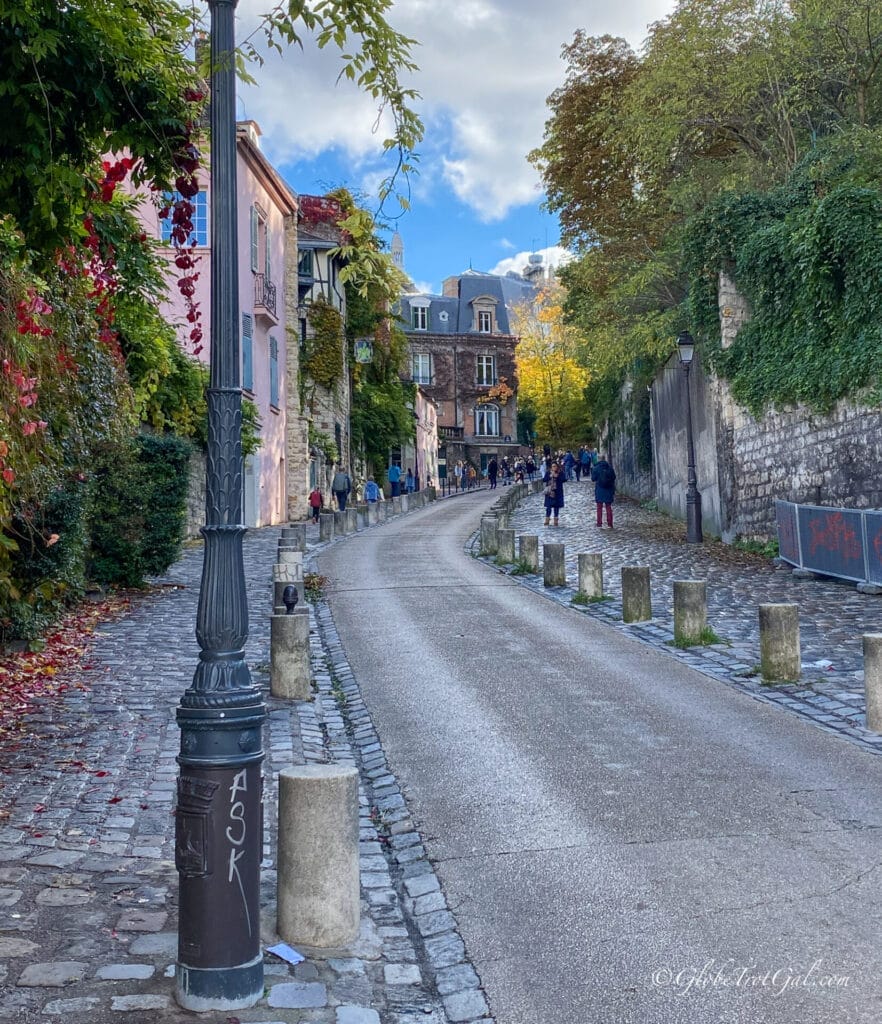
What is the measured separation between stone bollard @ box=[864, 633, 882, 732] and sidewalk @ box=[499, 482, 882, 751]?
11 centimetres

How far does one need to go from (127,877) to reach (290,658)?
4.57 metres

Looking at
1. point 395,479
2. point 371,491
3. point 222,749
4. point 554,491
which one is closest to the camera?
point 222,749

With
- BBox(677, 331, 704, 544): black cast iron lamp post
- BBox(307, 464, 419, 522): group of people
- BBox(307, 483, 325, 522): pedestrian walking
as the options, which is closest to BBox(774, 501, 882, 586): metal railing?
BBox(677, 331, 704, 544): black cast iron lamp post

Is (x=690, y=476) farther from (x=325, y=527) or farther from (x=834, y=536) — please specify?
(x=325, y=527)

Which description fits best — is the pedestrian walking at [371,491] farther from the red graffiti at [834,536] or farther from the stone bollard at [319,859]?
the stone bollard at [319,859]

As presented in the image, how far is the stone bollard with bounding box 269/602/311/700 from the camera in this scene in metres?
9.77

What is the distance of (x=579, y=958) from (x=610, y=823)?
170 cm

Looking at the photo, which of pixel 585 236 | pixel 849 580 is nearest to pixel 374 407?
pixel 585 236

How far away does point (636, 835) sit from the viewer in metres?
5.75

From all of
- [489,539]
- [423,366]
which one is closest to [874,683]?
[489,539]

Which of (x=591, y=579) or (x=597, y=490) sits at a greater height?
(x=597, y=490)

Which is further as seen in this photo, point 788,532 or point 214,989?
point 788,532

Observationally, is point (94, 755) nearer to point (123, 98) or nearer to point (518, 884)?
point (518, 884)

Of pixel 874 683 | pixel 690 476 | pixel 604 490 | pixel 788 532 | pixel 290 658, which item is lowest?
pixel 874 683
